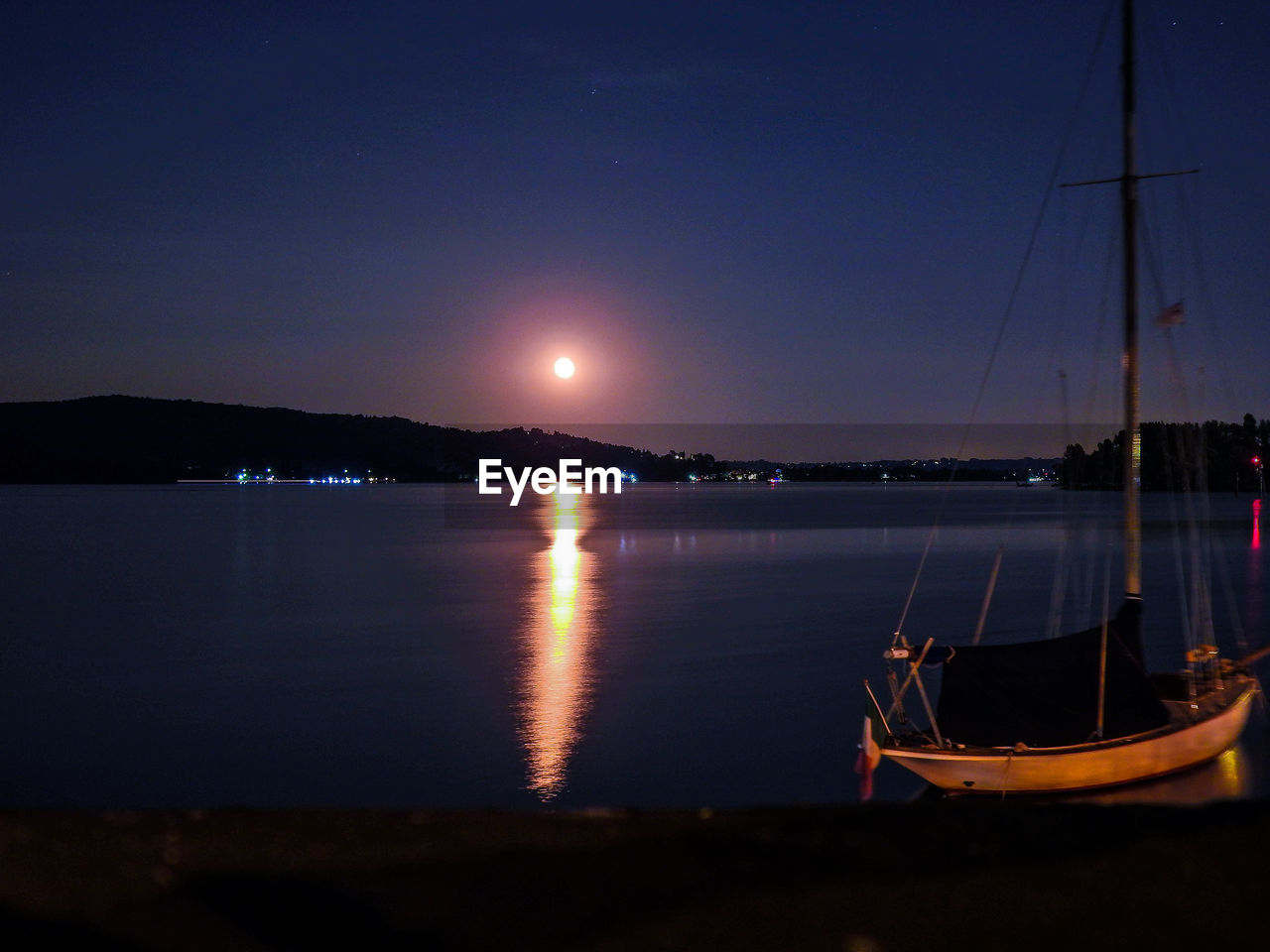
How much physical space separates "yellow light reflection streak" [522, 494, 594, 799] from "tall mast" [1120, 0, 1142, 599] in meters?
7.39

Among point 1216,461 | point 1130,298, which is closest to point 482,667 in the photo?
point 1130,298

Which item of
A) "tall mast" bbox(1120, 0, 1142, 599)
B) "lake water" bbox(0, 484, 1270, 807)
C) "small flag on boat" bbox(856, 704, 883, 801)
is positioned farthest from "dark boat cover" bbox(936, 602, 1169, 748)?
"tall mast" bbox(1120, 0, 1142, 599)

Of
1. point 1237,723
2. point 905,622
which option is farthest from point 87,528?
point 1237,723

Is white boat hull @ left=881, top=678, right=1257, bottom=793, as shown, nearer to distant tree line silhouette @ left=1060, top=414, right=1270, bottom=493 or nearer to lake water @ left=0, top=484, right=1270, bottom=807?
lake water @ left=0, top=484, right=1270, bottom=807

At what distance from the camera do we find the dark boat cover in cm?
1020

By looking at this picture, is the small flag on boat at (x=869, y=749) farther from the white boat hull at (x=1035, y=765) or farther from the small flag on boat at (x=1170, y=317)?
the small flag on boat at (x=1170, y=317)

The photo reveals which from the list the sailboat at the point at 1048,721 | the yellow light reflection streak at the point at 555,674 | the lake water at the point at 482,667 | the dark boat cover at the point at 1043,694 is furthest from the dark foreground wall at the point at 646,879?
the yellow light reflection streak at the point at 555,674

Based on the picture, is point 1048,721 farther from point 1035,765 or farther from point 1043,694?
point 1035,765

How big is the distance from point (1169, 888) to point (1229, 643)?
22.8 m

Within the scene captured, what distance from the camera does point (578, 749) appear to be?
13711mm

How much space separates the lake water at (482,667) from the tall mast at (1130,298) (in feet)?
9.86

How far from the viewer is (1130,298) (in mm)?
13523

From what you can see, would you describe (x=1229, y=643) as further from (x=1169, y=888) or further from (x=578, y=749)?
(x=1169, y=888)

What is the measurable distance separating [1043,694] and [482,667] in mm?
11941
